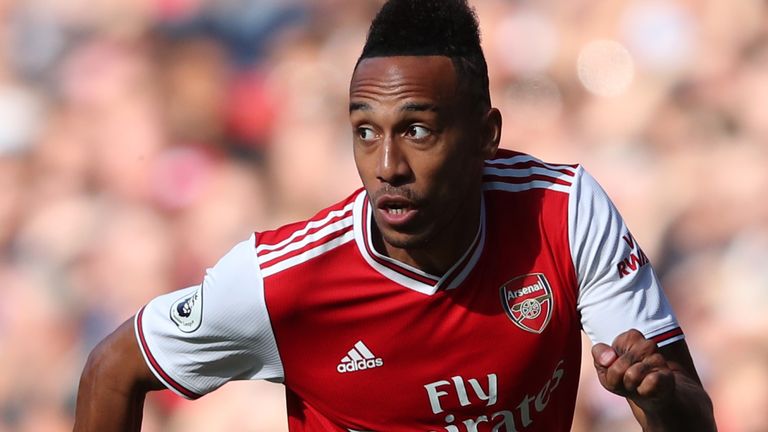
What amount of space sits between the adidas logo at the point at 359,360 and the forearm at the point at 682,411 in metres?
0.61

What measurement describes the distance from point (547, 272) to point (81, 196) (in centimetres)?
265

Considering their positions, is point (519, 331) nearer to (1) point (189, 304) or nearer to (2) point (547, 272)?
(2) point (547, 272)

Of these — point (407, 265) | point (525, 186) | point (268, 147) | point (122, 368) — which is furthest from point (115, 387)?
point (268, 147)

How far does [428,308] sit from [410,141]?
42 cm

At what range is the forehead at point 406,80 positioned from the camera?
2.53 metres

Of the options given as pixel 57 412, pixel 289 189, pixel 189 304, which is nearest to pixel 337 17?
pixel 289 189

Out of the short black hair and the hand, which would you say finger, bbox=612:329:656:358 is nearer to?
the hand

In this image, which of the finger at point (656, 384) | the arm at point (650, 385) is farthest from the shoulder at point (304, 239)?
the finger at point (656, 384)

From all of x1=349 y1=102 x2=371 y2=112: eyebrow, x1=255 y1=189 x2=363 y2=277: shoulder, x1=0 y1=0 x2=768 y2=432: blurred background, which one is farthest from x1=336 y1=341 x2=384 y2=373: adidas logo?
x1=0 y1=0 x2=768 y2=432: blurred background

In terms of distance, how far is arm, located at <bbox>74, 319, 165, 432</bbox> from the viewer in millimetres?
2760

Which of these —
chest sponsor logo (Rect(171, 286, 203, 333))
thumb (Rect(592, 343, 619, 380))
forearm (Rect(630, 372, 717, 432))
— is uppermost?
chest sponsor logo (Rect(171, 286, 203, 333))

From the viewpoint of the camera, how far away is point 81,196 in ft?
15.8

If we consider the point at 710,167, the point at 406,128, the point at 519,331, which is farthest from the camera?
the point at 710,167

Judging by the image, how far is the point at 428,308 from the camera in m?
2.72
